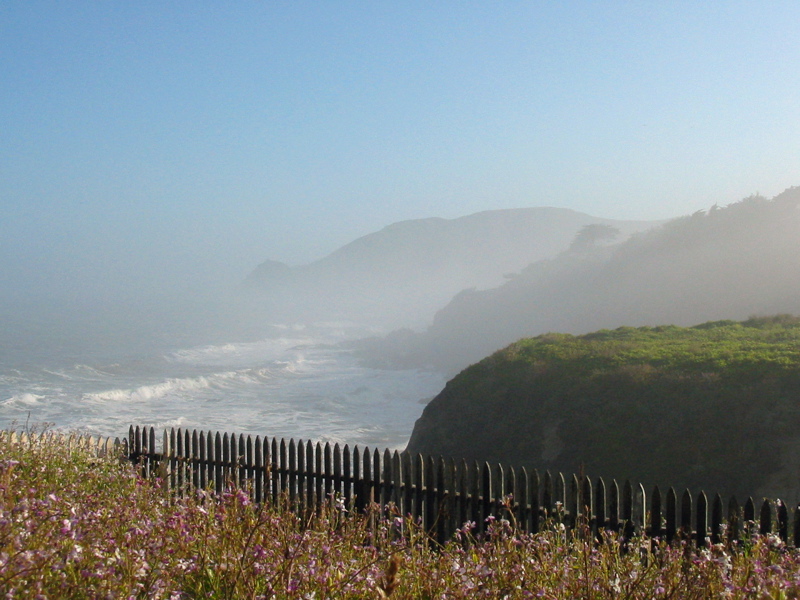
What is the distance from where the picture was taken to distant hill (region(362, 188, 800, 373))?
5238cm

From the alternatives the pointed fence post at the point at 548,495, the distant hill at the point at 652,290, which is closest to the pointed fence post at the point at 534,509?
the pointed fence post at the point at 548,495

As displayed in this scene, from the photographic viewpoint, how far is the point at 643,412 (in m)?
14.7

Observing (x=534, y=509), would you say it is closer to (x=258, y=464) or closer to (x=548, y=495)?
(x=548, y=495)

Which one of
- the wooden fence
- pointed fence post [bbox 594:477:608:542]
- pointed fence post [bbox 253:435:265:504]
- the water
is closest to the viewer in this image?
the wooden fence

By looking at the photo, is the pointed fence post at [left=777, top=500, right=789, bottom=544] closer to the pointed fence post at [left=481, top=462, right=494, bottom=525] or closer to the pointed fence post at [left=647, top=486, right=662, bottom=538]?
the pointed fence post at [left=647, top=486, right=662, bottom=538]

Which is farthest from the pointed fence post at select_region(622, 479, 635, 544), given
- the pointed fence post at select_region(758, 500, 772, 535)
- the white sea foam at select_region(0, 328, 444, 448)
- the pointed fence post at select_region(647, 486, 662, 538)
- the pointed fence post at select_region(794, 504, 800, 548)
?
the white sea foam at select_region(0, 328, 444, 448)

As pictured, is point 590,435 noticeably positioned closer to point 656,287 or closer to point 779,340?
point 779,340

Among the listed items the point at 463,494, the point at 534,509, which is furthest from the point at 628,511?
the point at 463,494

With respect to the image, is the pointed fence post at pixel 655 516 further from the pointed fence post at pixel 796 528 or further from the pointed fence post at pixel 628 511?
the pointed fence post at pixel 796 528

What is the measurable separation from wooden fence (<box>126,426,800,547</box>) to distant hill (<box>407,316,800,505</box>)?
3.60 metres

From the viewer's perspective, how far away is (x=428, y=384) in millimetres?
55844

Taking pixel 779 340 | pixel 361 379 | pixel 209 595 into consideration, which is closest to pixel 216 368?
pixel 361 379

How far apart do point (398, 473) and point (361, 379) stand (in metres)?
48.4

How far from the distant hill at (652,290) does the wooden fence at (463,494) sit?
36.6 m
